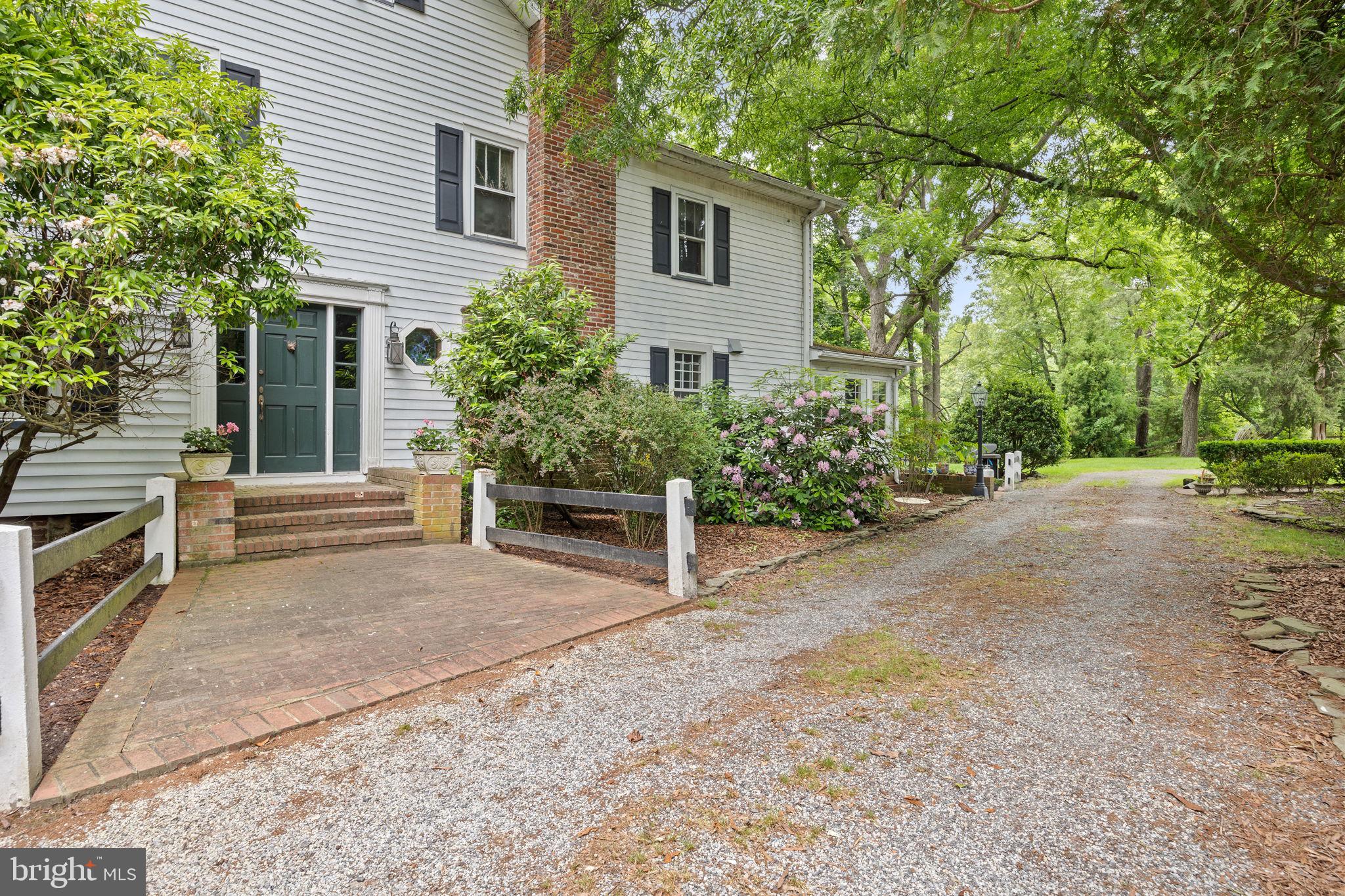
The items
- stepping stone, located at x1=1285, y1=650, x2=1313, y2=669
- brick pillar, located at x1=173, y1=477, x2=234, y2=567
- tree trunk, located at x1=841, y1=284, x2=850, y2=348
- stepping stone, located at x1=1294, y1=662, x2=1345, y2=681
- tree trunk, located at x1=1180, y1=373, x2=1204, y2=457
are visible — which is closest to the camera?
stepping stone, located at x1=1294, y1=662, x2=1345, y2=681

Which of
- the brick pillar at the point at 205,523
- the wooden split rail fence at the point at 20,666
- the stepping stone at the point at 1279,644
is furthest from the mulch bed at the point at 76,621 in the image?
the stepping stone at the point at 1279,644

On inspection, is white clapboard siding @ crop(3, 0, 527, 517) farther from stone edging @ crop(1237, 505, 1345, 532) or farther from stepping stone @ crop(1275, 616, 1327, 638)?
stone edging @ crop(1237, 505, 1345, 532)

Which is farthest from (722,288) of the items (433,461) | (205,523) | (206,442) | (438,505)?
(205,523)

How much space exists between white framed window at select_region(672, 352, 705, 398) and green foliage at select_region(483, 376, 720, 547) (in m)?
4.26

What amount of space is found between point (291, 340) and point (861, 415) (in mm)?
7088

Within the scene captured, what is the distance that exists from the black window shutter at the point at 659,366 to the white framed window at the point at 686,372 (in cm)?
28

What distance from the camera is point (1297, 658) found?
3744 millimetres

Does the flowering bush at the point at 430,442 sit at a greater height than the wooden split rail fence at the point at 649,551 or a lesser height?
greater

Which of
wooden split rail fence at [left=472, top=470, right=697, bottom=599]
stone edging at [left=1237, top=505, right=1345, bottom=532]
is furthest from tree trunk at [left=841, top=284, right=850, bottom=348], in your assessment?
wooden split rail fence at [left=472, top=470, right=697, bottom=599]

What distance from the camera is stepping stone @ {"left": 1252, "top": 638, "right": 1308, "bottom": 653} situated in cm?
390

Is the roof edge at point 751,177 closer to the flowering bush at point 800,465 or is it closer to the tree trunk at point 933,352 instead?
the flowering bush at point 800,465

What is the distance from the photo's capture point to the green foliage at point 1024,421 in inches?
833

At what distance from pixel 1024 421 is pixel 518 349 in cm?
1948

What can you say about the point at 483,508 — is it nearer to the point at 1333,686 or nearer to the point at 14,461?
the point at 14,461
